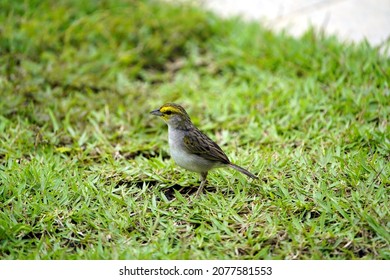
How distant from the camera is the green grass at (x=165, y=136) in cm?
439

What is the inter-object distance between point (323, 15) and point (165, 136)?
344 centimetres

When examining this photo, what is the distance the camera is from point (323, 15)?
8.31m

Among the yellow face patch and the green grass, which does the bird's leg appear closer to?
the green grass

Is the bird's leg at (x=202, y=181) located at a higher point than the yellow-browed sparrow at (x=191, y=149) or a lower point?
lower

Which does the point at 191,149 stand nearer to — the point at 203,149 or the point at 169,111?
the point at 203,149

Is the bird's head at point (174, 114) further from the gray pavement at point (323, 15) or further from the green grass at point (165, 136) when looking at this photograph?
the gray pavement at point (323, 15)

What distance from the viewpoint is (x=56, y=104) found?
21.5ft

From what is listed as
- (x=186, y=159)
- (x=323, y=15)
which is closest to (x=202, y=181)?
(x=186, y=159)

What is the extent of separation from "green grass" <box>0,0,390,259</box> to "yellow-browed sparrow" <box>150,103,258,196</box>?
23 cm

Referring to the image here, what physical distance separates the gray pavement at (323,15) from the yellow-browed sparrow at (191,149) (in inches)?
132

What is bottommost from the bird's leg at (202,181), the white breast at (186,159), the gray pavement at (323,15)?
the bird's leg at (202,181)

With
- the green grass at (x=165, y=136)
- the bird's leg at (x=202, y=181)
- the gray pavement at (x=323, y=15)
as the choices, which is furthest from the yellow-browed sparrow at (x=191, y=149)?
the gray pavement at (x=323, y=15)
